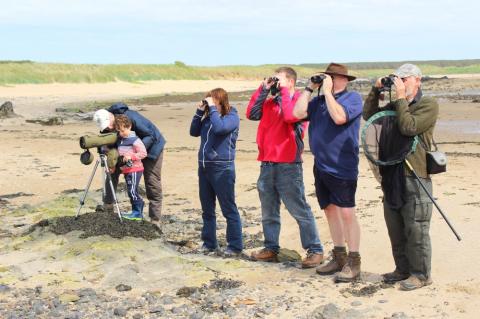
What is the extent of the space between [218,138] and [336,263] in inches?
68.0

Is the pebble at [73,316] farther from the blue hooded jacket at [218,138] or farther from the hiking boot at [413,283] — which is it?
the hiking boot at [413,283]

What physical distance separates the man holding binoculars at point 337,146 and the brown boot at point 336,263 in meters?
0.09

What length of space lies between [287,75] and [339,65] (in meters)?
0.66

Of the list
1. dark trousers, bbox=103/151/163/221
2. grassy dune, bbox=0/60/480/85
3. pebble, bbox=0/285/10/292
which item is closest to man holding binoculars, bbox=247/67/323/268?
dark trousers, bbox=103/151/163/221

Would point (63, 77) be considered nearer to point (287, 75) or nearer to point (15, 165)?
point (15, 165)

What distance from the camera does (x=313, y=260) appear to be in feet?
20.9

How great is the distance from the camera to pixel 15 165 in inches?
552

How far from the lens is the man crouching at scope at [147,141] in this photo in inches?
300

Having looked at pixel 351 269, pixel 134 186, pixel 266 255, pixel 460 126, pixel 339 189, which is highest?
pixel 339 189

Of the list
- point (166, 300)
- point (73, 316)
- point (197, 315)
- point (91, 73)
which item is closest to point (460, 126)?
point (166, 300)

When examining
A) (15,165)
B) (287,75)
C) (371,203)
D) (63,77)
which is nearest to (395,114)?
(287,75)

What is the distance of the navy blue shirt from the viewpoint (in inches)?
224

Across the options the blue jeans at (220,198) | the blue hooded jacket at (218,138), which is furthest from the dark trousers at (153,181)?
the blue hooded jacket at (218,138)

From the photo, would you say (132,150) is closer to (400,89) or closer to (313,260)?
(313,260)
